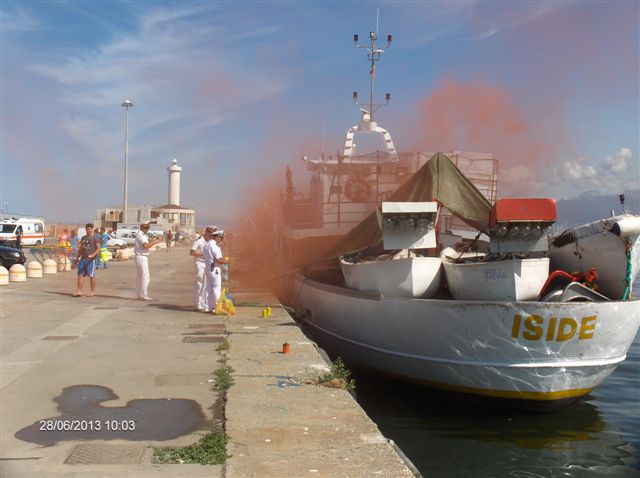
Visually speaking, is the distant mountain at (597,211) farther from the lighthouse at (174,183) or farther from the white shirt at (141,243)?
the lighthouse at (174,183)

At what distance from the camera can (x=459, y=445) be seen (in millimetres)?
8312

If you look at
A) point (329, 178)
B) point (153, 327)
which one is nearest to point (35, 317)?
point (153, 327)

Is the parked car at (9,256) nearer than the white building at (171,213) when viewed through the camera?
Yes

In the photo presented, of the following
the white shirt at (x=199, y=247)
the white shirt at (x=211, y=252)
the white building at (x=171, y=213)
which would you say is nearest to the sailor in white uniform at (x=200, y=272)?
the white shirt at (x=199, y=247)

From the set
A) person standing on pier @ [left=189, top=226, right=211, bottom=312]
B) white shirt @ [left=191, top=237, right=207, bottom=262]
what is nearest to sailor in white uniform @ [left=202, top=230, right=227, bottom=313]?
person standing on pier @ [left=189, top=226, right=211, bottom=312]

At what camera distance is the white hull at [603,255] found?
30.3 feet

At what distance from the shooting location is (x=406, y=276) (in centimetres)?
1004

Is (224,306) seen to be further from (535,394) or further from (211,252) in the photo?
(535,394)

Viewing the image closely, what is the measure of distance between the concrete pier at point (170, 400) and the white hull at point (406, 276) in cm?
159

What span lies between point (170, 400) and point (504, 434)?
4742 millimetres

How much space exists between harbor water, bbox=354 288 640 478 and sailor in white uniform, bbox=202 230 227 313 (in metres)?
3.96

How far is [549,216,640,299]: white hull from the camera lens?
9250 mm


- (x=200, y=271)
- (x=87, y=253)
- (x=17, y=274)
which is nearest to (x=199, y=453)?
(x=200, y=271)

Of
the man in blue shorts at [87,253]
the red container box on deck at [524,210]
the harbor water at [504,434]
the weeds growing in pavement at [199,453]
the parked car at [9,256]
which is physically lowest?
the harbor water at [504,434]
